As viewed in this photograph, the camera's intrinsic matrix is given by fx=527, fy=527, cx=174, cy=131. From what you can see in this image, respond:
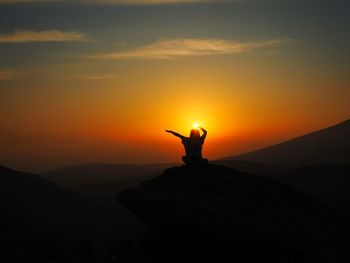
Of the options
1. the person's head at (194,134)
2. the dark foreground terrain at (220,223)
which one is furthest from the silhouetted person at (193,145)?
the dark foreground terrain at (220,223)

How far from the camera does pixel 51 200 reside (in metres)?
62.3

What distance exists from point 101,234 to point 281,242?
35282 millimetres

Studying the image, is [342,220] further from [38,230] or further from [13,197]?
[13,197]

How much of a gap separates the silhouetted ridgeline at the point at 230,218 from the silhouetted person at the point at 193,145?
39 centimetres

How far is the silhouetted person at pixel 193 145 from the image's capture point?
69.0ft

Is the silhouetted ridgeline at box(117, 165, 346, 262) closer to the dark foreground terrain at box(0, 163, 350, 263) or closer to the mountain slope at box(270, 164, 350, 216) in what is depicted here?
the dark foreground terrain at box(0, 163, 350, 263)

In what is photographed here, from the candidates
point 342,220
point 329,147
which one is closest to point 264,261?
point 342,220

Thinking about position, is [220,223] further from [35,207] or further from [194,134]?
[35,207]

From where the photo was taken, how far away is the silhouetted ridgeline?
17484mm

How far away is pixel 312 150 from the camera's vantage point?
413 ft

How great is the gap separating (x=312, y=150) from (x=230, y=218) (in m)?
112

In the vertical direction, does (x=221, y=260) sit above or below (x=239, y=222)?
below

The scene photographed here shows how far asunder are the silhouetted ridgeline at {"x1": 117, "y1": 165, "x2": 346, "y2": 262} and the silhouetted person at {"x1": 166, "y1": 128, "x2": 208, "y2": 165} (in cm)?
39

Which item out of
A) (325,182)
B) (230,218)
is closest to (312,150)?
(325,182)
